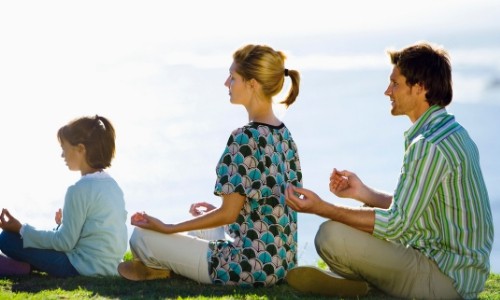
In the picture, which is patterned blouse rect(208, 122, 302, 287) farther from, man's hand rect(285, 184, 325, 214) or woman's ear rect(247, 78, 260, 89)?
man's hand rect(285, 184, 325, 214)

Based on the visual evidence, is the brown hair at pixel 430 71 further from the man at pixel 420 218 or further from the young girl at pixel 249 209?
the young girl at pixel 249 209

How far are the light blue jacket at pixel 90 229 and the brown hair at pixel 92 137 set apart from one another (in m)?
0.15

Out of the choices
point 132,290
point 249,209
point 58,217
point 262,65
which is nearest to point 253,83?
point 262,65

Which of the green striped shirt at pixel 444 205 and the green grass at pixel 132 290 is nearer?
the green striped shirt at pixel 444 205

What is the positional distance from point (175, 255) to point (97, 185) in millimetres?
1428

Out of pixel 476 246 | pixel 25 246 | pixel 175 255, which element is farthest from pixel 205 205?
pixel 476 246

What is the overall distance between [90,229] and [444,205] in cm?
335

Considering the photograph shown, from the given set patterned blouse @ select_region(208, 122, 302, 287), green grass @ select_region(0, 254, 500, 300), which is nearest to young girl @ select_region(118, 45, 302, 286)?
patterned blouse @ select_region(208, 122, 302, 287)

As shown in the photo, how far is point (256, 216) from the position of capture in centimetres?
698

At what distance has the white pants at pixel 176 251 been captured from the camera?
23.4 feet

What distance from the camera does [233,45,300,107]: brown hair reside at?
7.14m

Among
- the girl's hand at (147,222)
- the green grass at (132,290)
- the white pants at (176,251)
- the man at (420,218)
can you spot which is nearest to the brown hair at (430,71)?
the man at (420,218)

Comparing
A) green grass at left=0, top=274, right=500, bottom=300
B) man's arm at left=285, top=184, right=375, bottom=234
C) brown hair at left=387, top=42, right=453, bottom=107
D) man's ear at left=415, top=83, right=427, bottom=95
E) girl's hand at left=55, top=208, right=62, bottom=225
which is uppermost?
brown hair at left=387, top=42, right=453, bottom=107

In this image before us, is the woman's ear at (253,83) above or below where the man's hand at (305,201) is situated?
above
